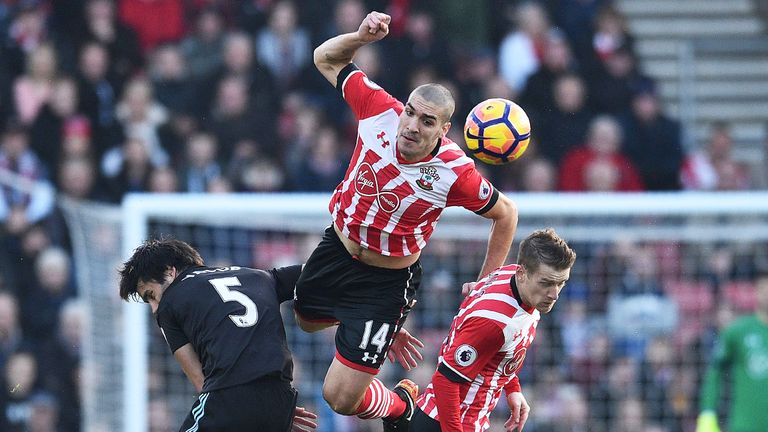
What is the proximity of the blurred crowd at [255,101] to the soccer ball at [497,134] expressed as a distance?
211 inches

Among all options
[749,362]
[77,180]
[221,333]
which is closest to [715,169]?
[749,362]

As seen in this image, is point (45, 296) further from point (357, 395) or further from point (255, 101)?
point (357, 395)

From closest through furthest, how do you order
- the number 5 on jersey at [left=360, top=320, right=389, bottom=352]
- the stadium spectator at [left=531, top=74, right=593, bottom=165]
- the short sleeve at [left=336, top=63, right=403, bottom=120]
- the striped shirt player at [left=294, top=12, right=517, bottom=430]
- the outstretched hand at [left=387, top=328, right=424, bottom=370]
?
the striped shirt player at [left=294, top=12, right=517, bottom=430] < the short sleeve at [left=336, top=63, right=403, bottom=120] < the number 5 on jersey at [left=360, top=320, right=389, bottom=352] < the outstretched hand at [left=387, top=328, right=424, bottom=370] < the stadium spectator at [left=531, top=74, right=593, bottom=165]

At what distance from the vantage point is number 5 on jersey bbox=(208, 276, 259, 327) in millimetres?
6133

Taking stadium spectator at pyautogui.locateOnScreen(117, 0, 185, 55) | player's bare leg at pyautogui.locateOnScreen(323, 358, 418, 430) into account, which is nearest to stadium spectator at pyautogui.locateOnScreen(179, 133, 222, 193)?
stadium spectator at pyautogui.locateOnScreen(117, 0, 185, 55)

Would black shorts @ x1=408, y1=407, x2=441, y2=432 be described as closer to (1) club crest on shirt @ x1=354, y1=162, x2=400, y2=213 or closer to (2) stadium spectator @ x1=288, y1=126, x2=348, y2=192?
(1) club crest on shirt @ x1=354, y1=162, x2=400, y2=213

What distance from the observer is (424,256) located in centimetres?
1081

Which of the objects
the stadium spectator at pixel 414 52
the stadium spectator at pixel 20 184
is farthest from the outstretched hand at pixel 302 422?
the stadium spectator at pixel 414 52

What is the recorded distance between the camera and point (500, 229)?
6680mm

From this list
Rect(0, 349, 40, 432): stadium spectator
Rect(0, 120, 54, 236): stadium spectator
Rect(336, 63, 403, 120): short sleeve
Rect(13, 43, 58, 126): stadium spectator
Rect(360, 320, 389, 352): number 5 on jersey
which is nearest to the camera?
Rect(336, 63, 403, 120): short sleeve

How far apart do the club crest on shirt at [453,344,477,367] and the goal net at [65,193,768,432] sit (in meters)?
3.74

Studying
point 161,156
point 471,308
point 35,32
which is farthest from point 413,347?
point 35,32

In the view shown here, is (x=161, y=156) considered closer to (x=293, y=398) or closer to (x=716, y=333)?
(x=716, y=333)

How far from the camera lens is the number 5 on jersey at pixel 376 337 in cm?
681
